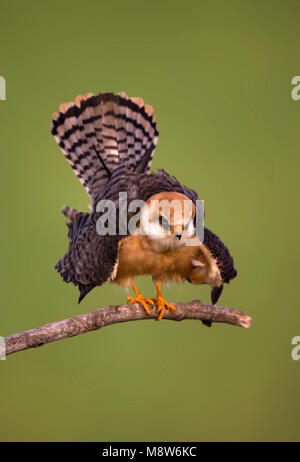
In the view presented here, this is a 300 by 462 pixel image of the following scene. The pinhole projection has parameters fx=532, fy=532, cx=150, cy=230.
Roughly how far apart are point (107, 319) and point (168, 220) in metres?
0.48

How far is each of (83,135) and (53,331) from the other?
1412 mm

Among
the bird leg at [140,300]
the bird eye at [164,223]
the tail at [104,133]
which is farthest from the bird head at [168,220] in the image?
the tail at [104,133]

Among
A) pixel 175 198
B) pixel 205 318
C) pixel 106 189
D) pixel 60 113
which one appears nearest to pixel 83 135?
pixel 60 113

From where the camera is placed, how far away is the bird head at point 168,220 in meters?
2.24

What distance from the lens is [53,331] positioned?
1.85 m

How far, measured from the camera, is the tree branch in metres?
1.75

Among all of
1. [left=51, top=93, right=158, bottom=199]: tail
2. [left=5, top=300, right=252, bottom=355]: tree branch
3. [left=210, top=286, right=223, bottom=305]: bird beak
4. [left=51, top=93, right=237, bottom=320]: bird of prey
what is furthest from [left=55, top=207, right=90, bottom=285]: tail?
[left=210, top=286, right=223, bottom=305]: bird beak

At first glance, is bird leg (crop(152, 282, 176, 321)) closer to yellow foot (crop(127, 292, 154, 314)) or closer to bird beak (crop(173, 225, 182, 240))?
yellow foot (crop(127, 292, 154, 314))

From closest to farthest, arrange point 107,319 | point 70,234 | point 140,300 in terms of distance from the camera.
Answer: point 107,319, point 140,300, point 70,234

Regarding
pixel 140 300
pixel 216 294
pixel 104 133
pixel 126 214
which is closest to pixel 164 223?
pixel 126 214

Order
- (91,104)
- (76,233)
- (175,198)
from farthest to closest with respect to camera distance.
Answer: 1. (91,104)
2. (76,233)
3. (175,198)

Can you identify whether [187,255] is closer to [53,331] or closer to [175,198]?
[175,198]

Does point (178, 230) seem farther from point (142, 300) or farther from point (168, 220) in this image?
point (142, 300)

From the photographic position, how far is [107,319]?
2.18 metres
